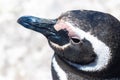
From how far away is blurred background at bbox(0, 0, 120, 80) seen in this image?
3.32 meters

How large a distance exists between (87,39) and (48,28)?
17cm

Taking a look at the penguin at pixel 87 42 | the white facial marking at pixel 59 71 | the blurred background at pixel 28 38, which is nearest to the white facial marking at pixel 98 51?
the penguin at pixel 87 42

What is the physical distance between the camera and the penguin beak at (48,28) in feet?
6.79

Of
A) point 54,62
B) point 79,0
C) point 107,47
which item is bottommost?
point 79,0

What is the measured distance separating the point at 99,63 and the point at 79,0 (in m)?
1.61

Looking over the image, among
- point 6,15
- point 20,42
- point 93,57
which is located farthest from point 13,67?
point 93,57

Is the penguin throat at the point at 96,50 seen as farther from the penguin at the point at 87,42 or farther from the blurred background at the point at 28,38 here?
the blurred background at the point at 28,38

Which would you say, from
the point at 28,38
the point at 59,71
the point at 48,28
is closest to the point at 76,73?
the point at 59,71

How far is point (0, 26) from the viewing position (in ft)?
11.7

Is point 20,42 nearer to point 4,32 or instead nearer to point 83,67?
point 4,32

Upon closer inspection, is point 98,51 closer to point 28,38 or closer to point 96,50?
point 96,50

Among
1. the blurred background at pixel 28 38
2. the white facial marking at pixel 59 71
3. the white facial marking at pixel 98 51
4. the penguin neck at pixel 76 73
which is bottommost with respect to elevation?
the blurred background at pixel 28 38

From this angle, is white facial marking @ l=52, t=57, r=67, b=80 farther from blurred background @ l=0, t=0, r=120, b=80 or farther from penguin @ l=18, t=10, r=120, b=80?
blurred background @ l=0, t=0, r=120, b=80

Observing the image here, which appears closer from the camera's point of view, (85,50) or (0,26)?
(85,50)
